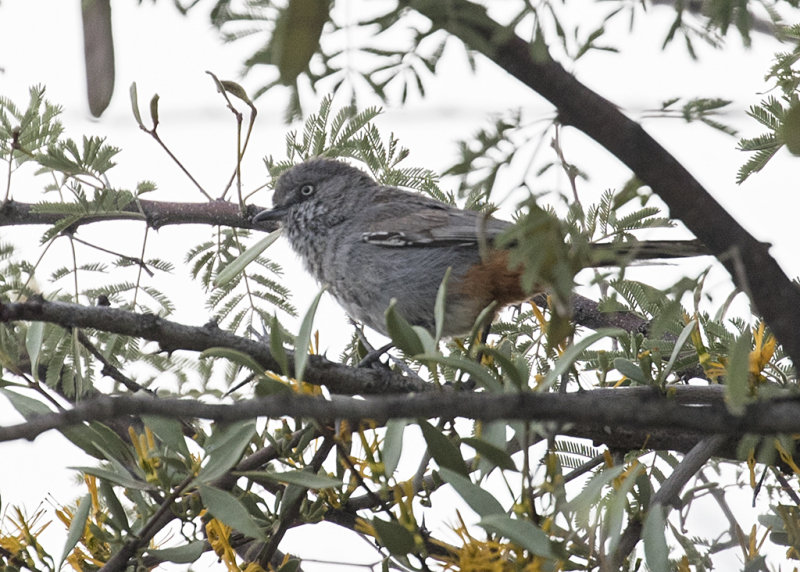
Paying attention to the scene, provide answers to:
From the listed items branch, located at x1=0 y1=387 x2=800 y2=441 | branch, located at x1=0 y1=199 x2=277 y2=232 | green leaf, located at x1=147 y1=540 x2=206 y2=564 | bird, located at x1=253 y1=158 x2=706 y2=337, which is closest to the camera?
branch, located at x1=0 y1=387 x2=800 y2=441

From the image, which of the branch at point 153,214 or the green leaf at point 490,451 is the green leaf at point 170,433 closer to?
the green leaf at point 490,451

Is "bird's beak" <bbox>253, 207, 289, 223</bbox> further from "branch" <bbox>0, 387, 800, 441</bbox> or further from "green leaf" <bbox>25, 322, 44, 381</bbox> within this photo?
"branch" <bbox>0, 387, 800, 441</bbox>

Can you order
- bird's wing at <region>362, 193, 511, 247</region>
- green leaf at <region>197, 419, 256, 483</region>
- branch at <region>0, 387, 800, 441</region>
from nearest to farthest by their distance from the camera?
1. branch at <region>0, 387, 800, 441</region>
2. green leaf at <region>197, 419, 256, 483</region>
3. bird's wing at <region>362, 193, 511, 247</region>

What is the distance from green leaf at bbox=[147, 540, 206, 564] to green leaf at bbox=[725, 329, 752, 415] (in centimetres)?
145

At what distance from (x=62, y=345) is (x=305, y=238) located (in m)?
2.14

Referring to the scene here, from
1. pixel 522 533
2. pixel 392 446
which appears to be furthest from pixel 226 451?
pixel 522 533

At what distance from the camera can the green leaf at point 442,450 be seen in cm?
206

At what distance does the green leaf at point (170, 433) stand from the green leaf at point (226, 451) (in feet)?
0.62

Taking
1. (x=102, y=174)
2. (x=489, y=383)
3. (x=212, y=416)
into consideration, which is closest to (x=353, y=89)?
(x=489, y=383)

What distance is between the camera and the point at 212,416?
3.97ft

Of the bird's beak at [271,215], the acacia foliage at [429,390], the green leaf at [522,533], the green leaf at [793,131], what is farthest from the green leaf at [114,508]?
the bird's beak at [271,215]

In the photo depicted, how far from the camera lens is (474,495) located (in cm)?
202

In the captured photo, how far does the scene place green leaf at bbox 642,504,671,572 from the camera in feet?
6.41

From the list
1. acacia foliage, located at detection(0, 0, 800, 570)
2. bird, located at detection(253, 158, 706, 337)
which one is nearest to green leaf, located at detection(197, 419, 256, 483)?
acacia foliage, located at detection(0, 0, 800, 570)
